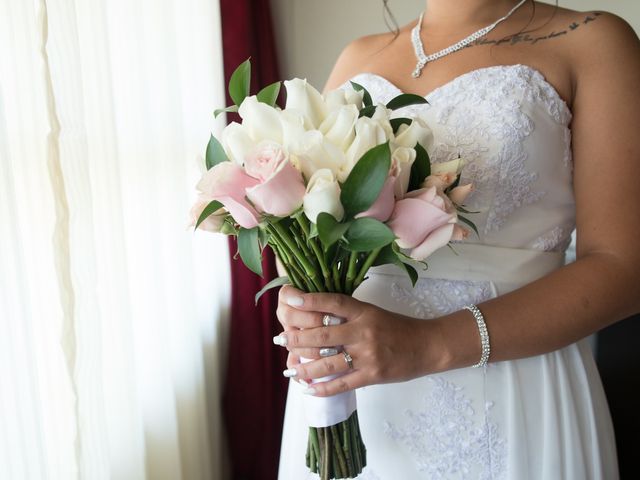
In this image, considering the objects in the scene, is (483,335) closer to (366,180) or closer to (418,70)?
(366,180)

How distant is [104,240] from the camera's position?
1.23 metres

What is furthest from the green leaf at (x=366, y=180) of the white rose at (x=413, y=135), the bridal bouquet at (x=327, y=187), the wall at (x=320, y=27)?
the wall at (x=320, y=27)

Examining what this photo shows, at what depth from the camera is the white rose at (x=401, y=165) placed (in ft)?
2.33

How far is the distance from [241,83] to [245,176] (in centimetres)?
19

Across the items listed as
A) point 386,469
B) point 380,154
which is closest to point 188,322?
point 386,469

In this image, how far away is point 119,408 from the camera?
1310mm

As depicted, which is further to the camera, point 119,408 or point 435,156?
point 119,408

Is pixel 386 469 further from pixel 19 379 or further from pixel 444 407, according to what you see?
pixel 19 379

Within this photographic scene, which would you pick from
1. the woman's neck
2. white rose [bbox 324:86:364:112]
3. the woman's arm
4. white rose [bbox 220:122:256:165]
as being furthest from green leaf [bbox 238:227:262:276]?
the woman's neck

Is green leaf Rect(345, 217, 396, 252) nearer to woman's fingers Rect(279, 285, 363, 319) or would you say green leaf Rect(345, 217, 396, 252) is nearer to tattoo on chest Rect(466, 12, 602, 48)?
woman's fingers Rect(279, 285, 363, 319)

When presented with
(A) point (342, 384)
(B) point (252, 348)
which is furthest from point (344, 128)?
(B) point (252, 348)

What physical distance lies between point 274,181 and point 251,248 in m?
0.15

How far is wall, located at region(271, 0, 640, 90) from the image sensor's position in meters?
2.50

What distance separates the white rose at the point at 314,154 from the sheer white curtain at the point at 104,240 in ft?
0.71
